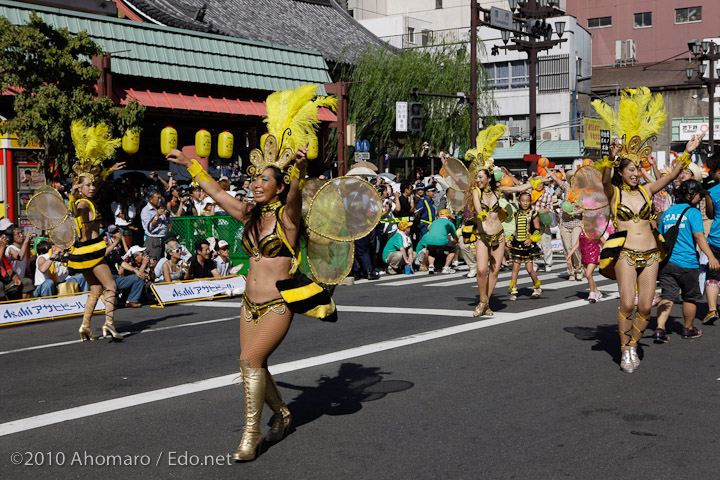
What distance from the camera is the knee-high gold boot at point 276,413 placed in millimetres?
5605

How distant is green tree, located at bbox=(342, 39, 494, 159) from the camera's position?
117ft

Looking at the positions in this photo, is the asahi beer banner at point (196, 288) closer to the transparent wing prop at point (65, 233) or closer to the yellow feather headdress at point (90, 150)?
the transparent wing prop at point (65, 233)

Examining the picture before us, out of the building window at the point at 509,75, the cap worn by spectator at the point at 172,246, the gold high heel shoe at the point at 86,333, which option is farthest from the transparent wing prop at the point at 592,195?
the building window at the point at 509,75

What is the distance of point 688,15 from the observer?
2509 inches

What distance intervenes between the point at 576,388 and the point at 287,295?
2881mm

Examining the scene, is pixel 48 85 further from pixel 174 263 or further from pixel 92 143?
pixel 92 143

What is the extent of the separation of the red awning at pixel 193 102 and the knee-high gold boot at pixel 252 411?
2001cm

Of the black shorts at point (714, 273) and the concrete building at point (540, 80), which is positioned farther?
the concrete building at point (540, 80)

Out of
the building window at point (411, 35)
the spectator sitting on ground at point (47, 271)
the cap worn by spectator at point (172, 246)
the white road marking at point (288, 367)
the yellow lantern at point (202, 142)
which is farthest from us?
the building window at point (411, 35)

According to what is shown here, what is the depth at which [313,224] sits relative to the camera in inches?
221

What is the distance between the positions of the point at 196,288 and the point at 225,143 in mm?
10810

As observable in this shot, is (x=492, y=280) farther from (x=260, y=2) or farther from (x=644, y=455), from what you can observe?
(x=260, y=2)

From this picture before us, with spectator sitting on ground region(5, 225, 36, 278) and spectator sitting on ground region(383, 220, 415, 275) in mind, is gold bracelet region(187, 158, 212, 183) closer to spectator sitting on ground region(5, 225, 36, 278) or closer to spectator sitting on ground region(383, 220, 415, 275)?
spectator sitting on ground region(5, 225, 36, 278)

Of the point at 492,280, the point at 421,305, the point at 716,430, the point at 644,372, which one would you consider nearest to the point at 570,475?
the point at 716,430
